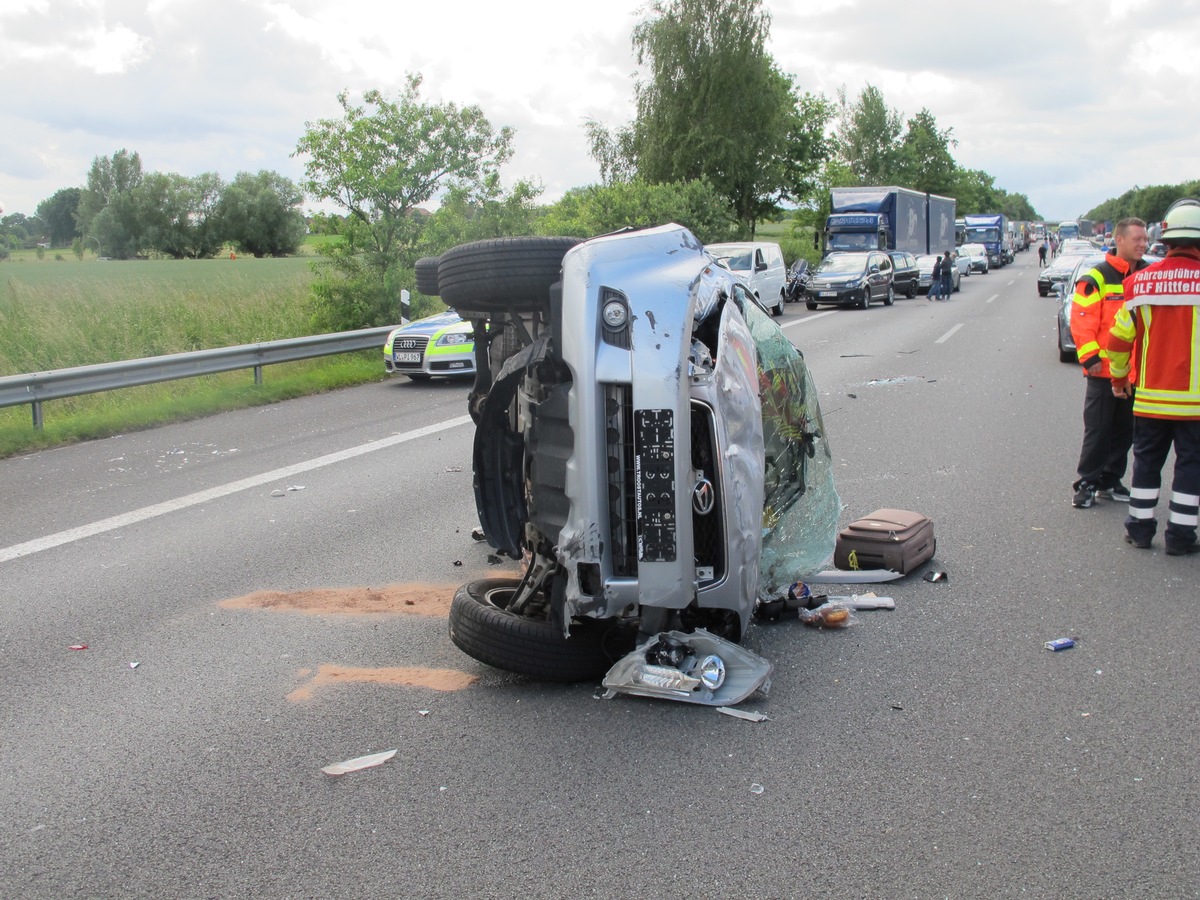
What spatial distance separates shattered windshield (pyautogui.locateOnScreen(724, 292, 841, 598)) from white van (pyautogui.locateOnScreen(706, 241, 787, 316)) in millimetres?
19454

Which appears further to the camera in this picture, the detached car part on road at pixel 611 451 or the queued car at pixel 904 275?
the queued car at pixel 904 275

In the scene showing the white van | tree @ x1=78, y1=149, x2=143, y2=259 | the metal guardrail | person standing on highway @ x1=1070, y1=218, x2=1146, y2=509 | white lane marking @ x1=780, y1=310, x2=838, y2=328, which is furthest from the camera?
tree @ x1=78, y1=149, x2=143, y2=259

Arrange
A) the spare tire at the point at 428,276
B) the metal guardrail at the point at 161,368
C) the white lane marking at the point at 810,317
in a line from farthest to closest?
the white lane marking at the point at 810,317 < the metal guardrail at the point at 161,368 < the spare tire at the point at 428,276

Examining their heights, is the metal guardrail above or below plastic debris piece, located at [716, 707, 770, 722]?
above

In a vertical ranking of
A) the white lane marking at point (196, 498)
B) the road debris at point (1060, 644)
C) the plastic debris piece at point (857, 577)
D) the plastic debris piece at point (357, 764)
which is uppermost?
the white lane marking at point (196, 498)

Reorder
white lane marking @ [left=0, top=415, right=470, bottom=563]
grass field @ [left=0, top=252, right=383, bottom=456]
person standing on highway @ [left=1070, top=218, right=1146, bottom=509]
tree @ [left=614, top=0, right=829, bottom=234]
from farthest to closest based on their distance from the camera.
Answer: tree @ [left=614, top=0, right=829, bottom=234]
grass field @ [left=0, top=252, right=383, bottom=456]
person standing on highway @ [left=1070, top=218, right=1146, bottom=509]
white lane marking @ [left=0, top=415, right=470, bottom=563]

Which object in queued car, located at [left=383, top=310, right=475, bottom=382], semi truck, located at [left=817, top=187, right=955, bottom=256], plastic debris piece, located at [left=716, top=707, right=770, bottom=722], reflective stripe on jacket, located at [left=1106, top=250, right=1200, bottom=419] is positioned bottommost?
plastic debris piece, located at [left=716, top=707, right=770, bottom=722]

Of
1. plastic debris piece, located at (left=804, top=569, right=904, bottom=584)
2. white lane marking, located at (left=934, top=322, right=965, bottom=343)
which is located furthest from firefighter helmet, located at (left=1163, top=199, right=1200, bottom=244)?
white lane marking, located at (left=934, top=322, right=965, bottom=343)

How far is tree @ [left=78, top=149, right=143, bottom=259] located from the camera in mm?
68000

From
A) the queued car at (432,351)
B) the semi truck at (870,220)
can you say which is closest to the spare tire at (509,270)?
the queued car at (432,351)

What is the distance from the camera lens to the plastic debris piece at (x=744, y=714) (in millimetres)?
3955

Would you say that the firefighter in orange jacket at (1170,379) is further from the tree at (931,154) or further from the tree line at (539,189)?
the tree at (931,154)

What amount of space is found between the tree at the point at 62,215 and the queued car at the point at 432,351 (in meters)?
66.1

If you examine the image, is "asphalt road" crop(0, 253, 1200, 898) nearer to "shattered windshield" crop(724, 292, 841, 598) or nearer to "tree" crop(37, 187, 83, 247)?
"shattered windshield" crop(724, 292, 841, 598)
